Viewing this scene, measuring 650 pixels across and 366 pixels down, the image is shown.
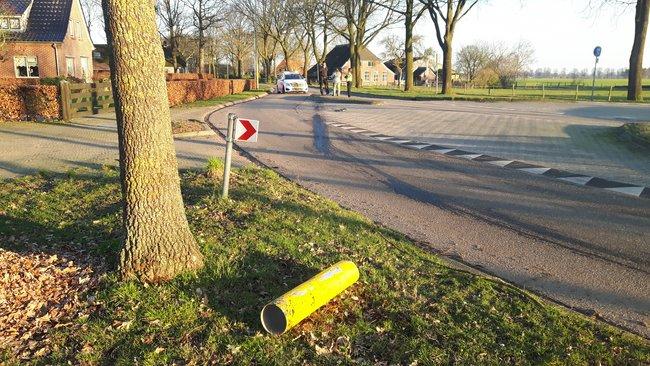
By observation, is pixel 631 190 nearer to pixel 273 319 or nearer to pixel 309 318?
pixel 309 318

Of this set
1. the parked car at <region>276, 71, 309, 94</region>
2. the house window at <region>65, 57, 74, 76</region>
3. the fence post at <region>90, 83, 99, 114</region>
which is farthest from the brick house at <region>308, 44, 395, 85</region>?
the fence post at <region>90, 83, 99, 114</region>

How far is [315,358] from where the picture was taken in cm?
316

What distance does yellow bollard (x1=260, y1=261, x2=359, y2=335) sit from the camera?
329 cm

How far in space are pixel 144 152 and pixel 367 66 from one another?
90179 mm

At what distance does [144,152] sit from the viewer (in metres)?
3.90

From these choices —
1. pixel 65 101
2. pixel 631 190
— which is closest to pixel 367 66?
pixel 65 101

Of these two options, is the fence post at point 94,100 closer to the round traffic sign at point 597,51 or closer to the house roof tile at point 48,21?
the house roof tile at point 48,21

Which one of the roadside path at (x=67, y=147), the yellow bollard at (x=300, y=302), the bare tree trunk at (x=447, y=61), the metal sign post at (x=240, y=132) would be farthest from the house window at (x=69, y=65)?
the yellow bollard at (x=300, y=302)

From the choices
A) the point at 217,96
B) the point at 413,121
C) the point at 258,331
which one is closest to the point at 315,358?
the point at 258,331

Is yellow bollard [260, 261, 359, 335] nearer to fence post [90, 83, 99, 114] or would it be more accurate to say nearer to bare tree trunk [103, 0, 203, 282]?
bare tree trunk [103, 0, 203, 282]

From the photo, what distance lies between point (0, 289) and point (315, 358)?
101 inches

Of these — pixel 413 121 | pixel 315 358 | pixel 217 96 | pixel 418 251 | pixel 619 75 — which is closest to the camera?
pixel 315 358

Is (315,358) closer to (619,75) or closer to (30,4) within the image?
(30,4)

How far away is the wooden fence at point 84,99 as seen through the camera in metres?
15.4
